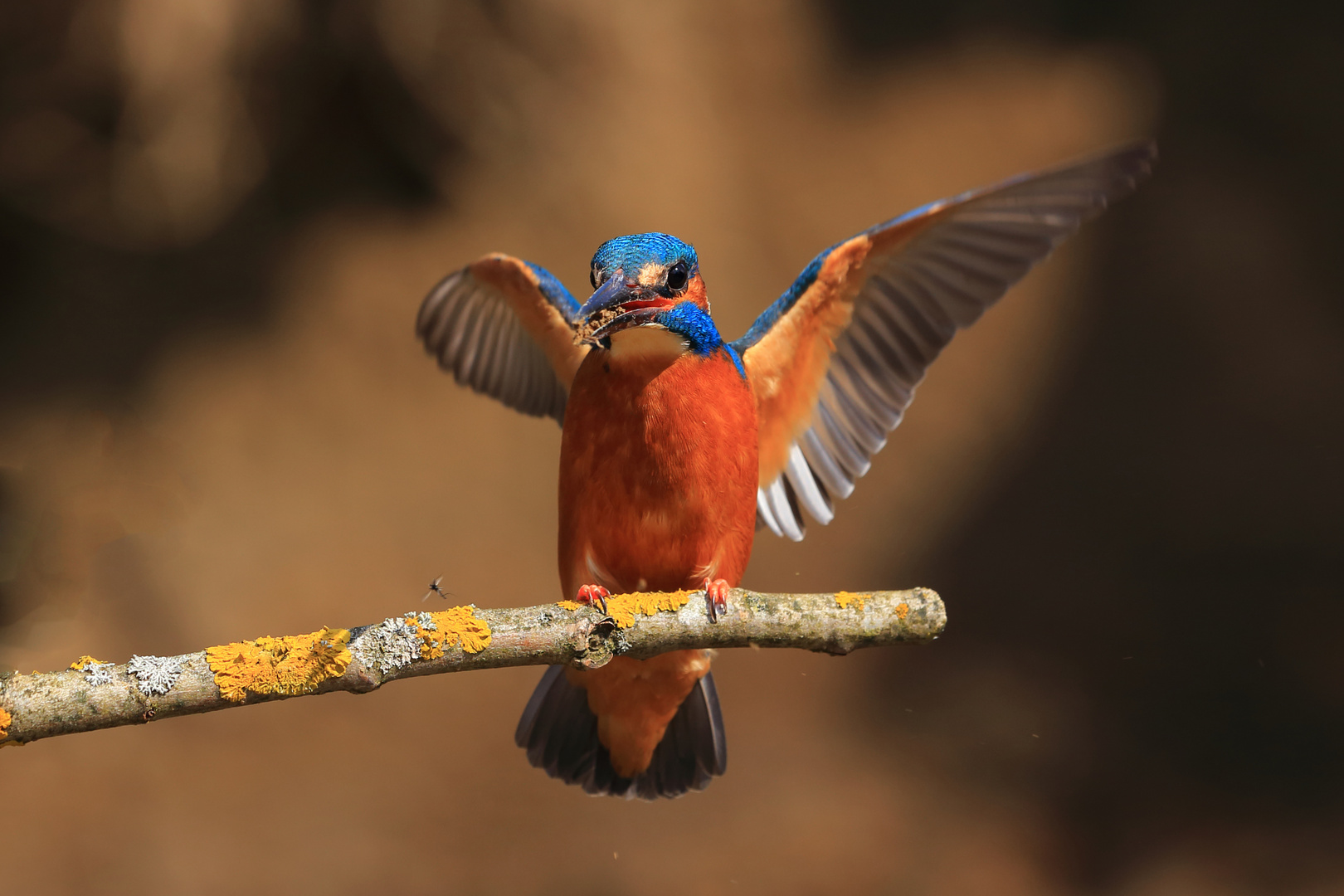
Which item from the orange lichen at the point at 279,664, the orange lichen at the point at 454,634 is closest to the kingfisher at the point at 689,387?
the orange lichen at the point at 454,634

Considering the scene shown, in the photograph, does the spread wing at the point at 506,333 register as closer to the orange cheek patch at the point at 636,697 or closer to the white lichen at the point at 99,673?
the orange cheek patch at the point at 636,697

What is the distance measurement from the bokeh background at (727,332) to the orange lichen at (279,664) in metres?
4.54

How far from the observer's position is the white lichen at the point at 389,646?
6.94 ft

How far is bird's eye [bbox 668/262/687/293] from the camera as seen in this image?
232cm

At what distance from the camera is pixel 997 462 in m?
7.41

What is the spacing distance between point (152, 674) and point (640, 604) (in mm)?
1026

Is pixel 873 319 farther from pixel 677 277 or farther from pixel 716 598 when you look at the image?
pixel 716 598

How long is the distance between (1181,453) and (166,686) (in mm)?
6659

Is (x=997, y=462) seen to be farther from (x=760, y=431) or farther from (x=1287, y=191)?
(x=760, y=431)

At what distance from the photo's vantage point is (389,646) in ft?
6.99

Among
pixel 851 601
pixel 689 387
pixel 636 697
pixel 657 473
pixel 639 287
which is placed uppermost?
pixel 639 287

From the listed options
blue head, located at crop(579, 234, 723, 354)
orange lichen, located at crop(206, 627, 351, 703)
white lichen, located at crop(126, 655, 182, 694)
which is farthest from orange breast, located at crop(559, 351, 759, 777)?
white lichen, located at crop(126, 655, 182, 694)

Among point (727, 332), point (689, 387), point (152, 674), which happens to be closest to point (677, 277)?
point (689, 387)

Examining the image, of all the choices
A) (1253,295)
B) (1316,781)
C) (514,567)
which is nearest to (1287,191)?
(1253,295)
